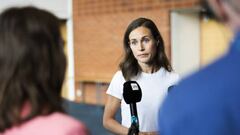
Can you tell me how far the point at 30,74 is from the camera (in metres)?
1.30

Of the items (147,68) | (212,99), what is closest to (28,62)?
(212,99)

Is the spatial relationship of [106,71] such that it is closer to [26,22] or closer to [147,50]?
[147,50]

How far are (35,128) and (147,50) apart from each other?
1.57m

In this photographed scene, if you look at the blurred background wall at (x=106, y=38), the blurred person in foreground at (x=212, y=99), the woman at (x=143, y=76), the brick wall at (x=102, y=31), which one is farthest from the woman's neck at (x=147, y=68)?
the brick wall at (x=102, y=31)

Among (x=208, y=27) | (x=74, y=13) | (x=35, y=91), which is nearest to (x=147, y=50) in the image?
(x=35, y=91)

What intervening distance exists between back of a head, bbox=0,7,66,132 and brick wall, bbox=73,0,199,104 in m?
6.10

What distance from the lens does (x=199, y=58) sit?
752cm

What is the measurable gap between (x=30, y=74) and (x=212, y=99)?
67cm

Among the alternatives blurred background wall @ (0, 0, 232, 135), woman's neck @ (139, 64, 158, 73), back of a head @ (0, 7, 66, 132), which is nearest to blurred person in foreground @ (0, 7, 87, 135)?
back of a head @ (0, 7, 66, 132)

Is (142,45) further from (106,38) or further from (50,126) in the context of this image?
(106,38)

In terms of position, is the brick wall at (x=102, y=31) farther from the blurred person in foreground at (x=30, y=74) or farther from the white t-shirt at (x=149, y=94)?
the blurred person in foreground at (x=30, y=74)

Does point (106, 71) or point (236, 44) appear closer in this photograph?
point (236, 44)

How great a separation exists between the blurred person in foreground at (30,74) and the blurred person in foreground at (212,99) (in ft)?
1.72

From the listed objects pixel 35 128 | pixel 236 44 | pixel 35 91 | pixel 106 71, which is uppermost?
pixel 236 44
